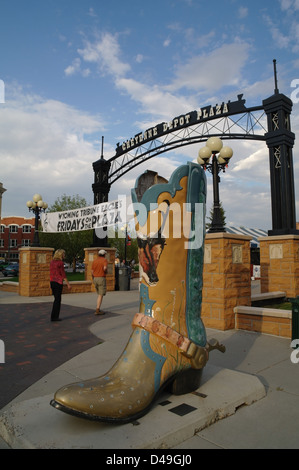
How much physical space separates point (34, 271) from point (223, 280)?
24.5 ft

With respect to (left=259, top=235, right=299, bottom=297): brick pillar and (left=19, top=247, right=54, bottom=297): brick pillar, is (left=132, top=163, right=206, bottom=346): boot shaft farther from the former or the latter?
(left=19, top=247, right=54, bottom=297): brick pillar

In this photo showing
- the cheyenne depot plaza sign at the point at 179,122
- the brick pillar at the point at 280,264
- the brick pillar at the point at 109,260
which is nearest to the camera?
the brick pillar at the point at 280,264

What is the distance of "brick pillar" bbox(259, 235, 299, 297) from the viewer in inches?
310

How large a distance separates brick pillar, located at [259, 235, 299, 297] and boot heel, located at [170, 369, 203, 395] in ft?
20.3

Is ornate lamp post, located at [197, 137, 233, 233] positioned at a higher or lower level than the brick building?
lower

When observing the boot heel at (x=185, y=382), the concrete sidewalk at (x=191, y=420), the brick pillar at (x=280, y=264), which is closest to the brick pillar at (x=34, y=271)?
the brick pillar at (x=280, y=264)

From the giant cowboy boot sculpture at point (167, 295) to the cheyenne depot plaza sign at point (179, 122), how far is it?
26.8 feet

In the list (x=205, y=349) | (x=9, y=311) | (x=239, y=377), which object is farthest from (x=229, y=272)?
(x=9, y=311)

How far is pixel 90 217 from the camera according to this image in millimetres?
12422

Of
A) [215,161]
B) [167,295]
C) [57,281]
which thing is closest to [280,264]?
[215,161]

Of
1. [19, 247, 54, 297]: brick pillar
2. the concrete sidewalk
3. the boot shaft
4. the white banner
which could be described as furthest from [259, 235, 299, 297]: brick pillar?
[19, 247, 54, 297]: brick pillar

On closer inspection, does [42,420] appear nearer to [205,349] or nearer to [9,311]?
[205,349]

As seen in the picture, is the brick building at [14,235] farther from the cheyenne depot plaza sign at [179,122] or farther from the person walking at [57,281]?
the person walking at [57,281]

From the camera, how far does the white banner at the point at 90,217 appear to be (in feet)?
38.1
